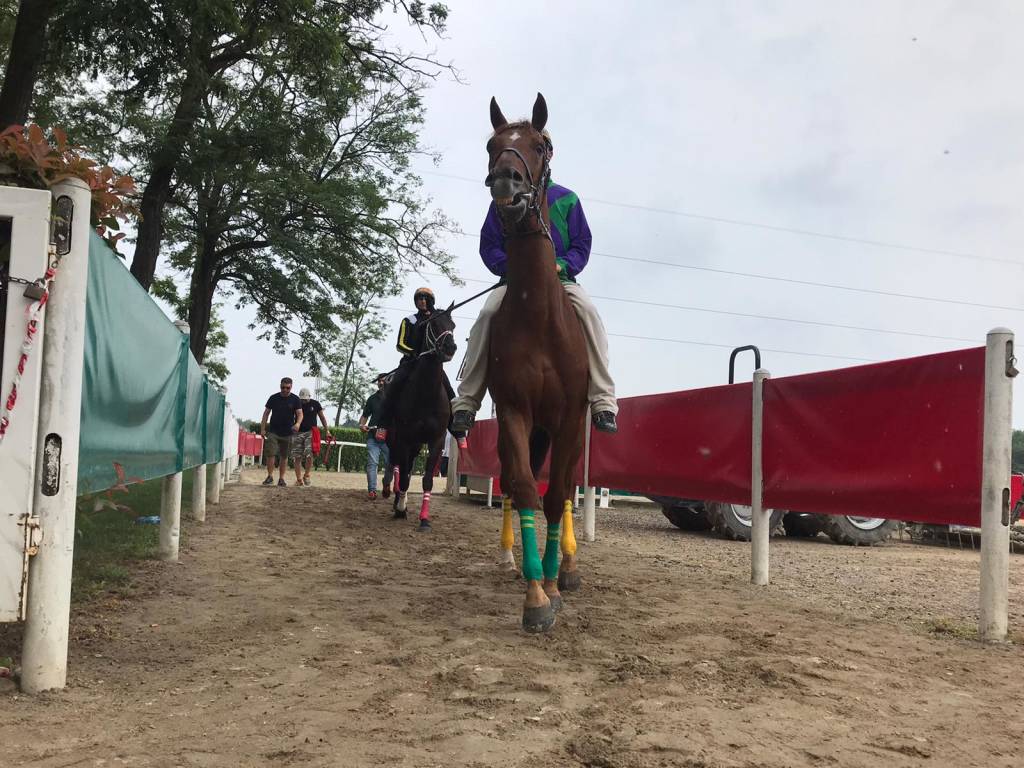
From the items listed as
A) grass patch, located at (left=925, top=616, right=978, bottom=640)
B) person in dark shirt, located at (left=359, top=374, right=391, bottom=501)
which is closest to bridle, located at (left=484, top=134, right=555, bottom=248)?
grass patch, located at (left=925, top=616, right=978, bottom=640)

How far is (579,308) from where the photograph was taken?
18.4 ft

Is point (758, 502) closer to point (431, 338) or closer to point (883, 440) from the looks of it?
point (883, 440)

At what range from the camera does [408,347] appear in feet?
35.3

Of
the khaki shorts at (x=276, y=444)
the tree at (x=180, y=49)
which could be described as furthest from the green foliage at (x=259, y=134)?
the khaki shorts at (x=276, y=444)

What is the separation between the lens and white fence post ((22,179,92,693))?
10.7ft

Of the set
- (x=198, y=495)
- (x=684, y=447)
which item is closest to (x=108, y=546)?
(x=198, y=495)

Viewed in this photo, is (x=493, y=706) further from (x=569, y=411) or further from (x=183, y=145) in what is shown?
(x=183, y=145)

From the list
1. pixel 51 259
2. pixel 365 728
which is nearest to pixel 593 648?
pixel 365 728

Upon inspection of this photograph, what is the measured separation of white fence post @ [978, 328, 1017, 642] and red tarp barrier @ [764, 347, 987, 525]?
103 mm

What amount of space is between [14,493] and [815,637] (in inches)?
154

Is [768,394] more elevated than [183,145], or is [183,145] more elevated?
[183,145]

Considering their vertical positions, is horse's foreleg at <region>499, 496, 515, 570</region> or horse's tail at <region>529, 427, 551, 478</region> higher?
horse's tail at <region>529, 427, 551, 478</region>

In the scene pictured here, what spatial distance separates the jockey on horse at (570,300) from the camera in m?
5.57

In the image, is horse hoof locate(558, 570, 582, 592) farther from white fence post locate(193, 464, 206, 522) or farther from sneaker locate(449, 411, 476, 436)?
white fence post locate(193, 464, 206, 522)
